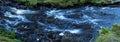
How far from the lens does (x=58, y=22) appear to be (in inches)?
620

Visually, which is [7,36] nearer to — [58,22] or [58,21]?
[58,22]

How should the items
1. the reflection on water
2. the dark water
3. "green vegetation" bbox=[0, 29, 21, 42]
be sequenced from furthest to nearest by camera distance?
the reflection on water → the dark water → "green vegetation" bbox=[0, 29, 21, 42]

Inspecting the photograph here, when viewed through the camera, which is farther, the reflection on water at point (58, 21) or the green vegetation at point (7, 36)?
the reflection on water at point (58, 21)

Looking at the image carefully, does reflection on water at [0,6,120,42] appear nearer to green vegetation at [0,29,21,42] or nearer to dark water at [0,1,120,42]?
dark water at [0,1,120,42]

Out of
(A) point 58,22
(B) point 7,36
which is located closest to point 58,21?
(A) point 58,22

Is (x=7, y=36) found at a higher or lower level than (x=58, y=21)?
higher

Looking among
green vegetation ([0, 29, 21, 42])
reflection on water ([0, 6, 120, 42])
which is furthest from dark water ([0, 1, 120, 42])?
green vegetation ([0, 29, 21, 42])

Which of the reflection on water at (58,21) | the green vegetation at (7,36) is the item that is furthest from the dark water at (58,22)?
the green vegetation at (7,36)

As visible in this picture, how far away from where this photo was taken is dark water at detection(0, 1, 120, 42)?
13.7 meters

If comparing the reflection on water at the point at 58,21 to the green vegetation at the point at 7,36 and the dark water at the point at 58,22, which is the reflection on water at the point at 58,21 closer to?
the dark water at the point at 58,22

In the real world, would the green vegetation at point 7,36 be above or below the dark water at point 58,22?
above

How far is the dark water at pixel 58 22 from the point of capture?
13745 mm

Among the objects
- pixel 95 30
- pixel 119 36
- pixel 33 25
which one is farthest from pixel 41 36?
pixel 119 36

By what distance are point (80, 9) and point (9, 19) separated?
4213mm
